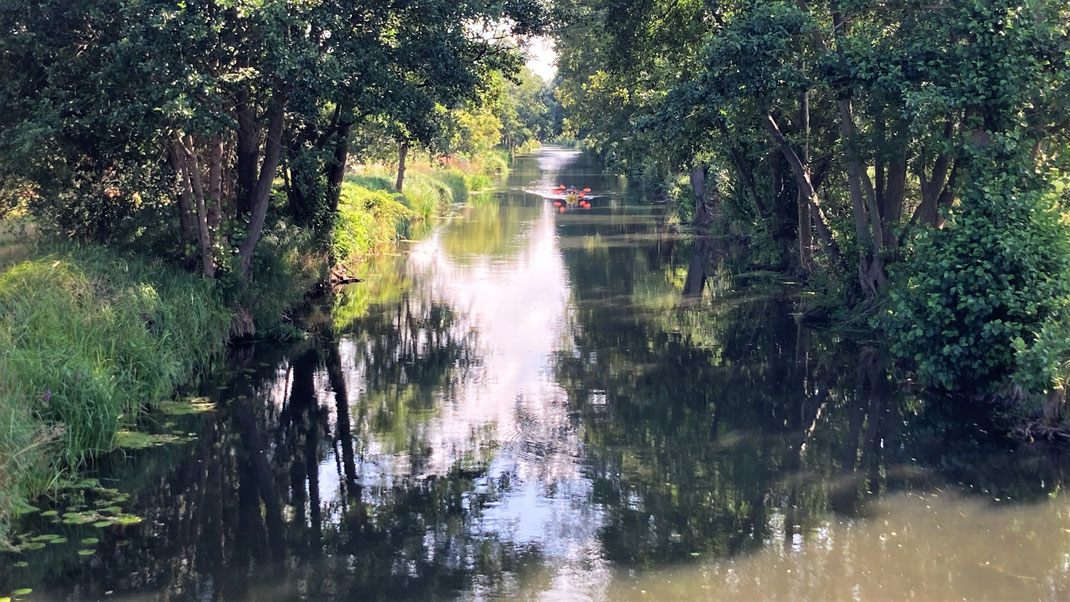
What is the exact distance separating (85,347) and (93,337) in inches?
15.1

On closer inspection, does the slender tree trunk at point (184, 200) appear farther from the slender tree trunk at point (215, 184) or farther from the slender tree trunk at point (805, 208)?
the slender tree trunk at point (805, 208)

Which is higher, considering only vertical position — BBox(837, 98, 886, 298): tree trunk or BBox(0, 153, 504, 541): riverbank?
BBox(837, 98, 886, 298): tree trunk

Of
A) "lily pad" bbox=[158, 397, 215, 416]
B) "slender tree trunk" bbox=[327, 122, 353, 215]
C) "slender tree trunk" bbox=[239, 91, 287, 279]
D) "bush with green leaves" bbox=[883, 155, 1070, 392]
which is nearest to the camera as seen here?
"bush with green leaves" bbox=[883, 155, 1070, 392]

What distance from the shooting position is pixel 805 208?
2388cm

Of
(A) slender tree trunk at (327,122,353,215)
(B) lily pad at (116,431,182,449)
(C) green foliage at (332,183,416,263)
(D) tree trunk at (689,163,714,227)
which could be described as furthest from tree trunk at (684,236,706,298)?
(B) lily pad at (116,431,182,449)

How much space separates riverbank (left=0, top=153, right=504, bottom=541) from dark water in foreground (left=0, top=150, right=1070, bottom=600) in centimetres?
58

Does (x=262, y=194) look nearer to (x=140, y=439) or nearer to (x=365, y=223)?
(x=140, y=439)

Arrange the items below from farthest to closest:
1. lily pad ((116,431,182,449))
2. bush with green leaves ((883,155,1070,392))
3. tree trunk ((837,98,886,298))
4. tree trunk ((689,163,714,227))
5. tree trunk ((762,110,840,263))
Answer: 1. tree trunk ((689,163,714,227))
2. tree trunk ((762,110,840,263))
3. tree trunk ((837,98,886,298))
4. bush with green leaves ((883,155,1070,392))
5. lily pad ((116,431,182,449))

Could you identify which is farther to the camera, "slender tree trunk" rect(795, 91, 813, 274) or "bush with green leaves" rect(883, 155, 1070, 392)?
"slender tree trunk" rect(795, 91, 813, 274)

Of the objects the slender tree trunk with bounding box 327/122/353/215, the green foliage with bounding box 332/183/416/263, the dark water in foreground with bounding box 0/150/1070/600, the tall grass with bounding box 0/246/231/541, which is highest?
the slender tree trunk with bounding box 327/122/353/215

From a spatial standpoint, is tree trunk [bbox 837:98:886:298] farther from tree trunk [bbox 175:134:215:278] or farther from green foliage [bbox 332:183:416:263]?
green foliage [bbox 332:183:416:263]

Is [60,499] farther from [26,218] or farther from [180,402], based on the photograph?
[26,218]

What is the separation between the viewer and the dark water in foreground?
9.22m

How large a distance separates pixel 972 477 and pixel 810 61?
8383mm
